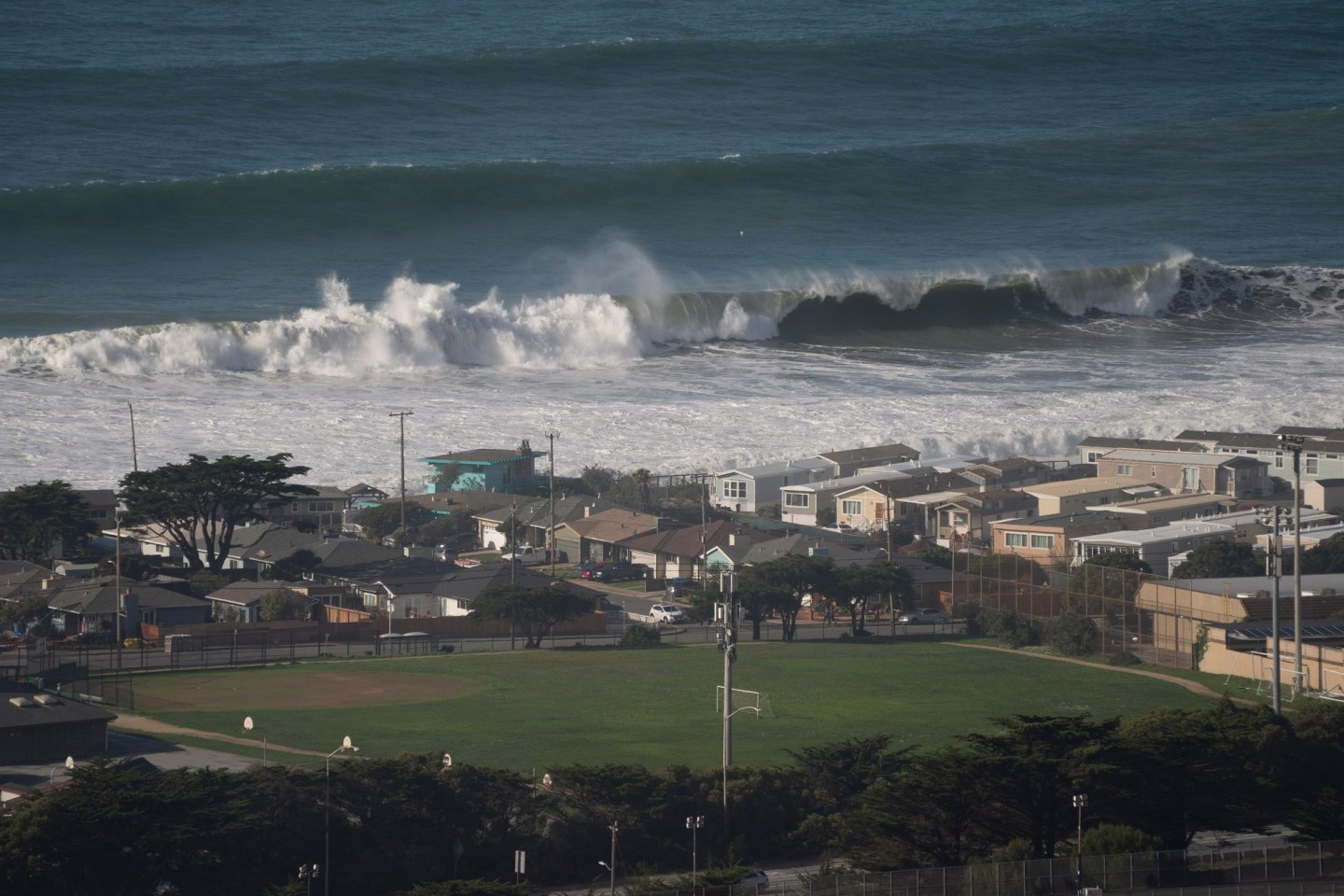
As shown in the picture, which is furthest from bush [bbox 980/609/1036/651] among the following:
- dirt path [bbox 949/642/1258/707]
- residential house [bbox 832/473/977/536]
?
residential house [bbox 832/473/977/536]

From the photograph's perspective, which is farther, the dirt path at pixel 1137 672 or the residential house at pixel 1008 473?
the residential house at pixel 1008 473

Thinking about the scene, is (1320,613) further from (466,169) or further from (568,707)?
(466,169)

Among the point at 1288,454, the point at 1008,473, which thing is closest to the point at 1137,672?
the point at 1008,473

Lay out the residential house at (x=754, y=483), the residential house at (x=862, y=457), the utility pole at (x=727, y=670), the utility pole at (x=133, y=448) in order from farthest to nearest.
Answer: the residential house at (x=862, y=457) → the residential house at (x=754, y=483) → the utility pole at (x=133, y=448) → the utility pole at (x=727, y=670)

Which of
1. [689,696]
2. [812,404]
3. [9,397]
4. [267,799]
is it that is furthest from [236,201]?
[267,799]

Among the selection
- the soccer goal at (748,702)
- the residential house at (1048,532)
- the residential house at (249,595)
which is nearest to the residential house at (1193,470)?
the residential house at (1048,532)

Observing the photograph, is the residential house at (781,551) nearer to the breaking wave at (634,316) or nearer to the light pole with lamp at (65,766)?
the light pole with lamp at (65,766)
